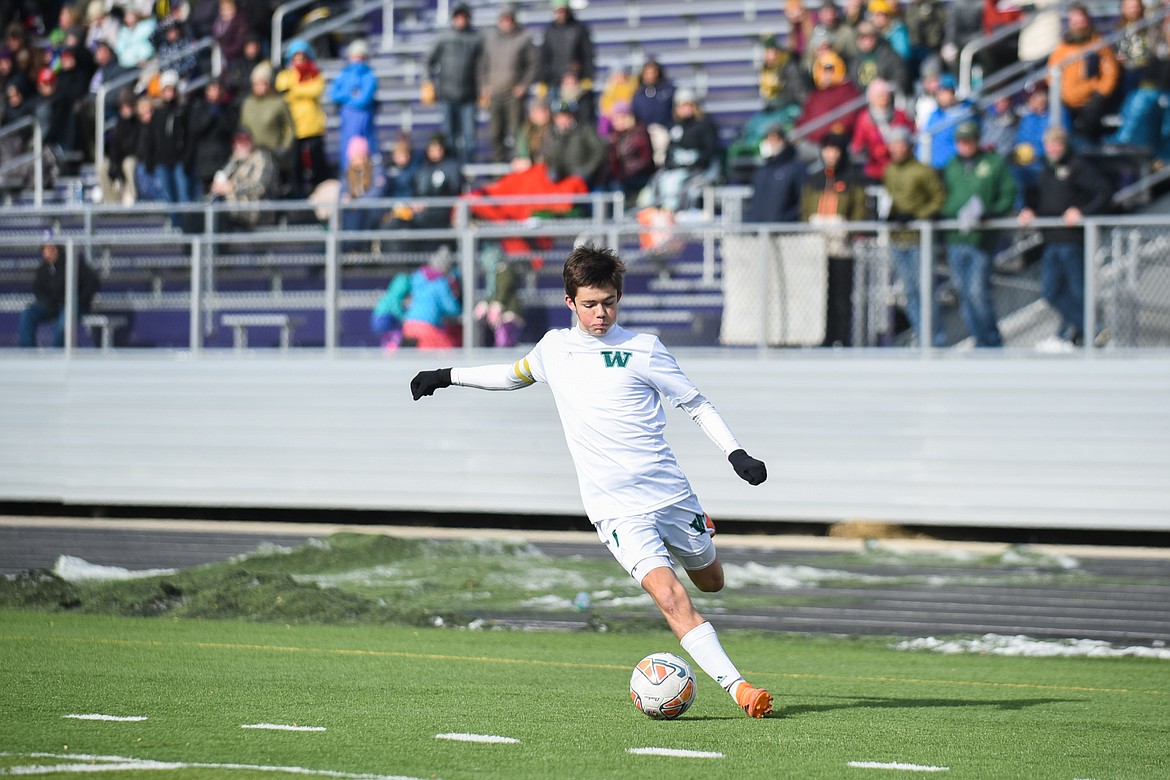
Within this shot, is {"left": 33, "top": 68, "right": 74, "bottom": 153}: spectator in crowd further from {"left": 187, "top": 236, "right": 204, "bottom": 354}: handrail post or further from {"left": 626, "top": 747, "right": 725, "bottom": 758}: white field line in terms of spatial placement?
{"left": 626, "top": 747, "right": 725, "bottom": 758}: white field line

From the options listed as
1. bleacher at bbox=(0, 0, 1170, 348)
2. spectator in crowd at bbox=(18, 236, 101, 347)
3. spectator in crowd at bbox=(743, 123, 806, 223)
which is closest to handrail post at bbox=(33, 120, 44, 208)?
bleacher at bbox=(0, 0, 1170, 348)

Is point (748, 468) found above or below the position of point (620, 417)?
below

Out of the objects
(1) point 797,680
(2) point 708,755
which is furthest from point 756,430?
(2) point 708,755

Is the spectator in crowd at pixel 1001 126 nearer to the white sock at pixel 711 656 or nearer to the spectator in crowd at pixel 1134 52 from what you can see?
the spectator in crowd at pixel 1134 52

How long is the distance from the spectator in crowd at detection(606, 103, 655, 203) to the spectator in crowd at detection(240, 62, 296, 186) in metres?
4.01

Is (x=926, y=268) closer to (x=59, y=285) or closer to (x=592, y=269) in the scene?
(x=592, y=269)

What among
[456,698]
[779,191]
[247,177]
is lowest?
[456,698]

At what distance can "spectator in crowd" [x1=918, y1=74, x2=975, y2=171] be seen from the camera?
55.4 feet

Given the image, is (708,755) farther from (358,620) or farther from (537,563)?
(537,563)

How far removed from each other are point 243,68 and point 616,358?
1633 cm

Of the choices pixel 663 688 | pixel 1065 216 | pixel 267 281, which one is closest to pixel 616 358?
pixel 663 688

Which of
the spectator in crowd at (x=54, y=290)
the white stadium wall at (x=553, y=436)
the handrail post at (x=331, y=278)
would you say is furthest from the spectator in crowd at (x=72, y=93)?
the handrail post at (x=331, y=278)

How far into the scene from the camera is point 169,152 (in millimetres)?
20062

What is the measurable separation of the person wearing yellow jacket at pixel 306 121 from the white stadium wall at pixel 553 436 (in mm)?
3052
